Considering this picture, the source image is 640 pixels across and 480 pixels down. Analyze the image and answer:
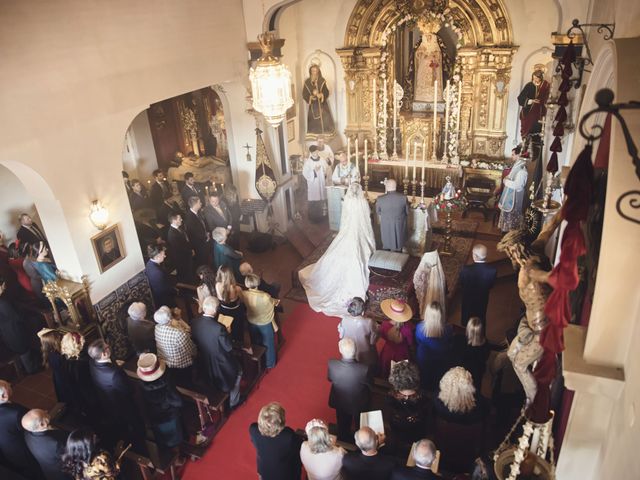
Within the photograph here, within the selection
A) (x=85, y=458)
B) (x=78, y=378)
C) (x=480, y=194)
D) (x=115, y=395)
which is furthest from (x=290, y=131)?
(x=85, y=458)

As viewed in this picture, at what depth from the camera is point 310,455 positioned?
15.9 ft

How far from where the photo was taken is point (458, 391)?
17.5 feet

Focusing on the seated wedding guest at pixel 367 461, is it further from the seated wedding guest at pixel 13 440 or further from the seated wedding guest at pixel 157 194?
the seated wedding guest at pixel 157 194

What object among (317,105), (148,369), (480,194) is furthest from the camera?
(317,105)

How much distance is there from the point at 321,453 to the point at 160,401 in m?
2.25

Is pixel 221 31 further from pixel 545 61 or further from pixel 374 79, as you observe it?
pixel 545 61

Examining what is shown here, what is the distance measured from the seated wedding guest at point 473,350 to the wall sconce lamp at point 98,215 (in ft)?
17.1

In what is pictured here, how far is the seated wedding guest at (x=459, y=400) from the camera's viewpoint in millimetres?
5281

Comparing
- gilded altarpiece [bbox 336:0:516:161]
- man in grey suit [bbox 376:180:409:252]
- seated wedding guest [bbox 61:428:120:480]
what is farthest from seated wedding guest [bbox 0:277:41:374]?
gilded altarpiece [bbox 336:0:516:161]

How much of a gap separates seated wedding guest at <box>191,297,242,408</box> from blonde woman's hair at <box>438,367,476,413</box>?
2.70 metres

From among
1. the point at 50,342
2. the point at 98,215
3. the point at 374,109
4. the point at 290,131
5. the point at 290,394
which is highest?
the point at 374,109

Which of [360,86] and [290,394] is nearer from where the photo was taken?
[290,394]

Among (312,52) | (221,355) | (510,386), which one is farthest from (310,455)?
(312,52)

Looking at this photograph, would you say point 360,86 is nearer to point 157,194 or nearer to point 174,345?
point 157,194
